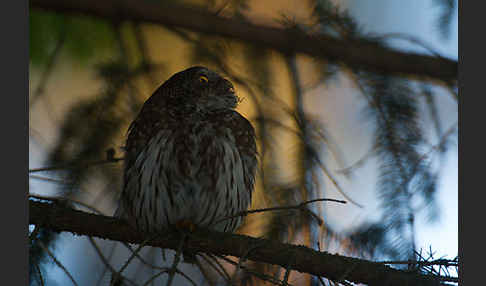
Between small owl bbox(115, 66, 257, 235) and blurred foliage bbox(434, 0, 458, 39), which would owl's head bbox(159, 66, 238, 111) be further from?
blurred foliage bbox(434, 0, 458, 39)

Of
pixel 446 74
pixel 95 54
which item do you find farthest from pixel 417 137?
pixel 95 54

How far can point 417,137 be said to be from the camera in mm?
1302

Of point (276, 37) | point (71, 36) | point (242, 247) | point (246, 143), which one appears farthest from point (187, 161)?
point (71, 36)

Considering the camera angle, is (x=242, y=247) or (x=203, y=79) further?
(x=203, y=79)

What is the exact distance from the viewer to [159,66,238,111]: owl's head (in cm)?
129

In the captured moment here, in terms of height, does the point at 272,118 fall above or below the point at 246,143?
above

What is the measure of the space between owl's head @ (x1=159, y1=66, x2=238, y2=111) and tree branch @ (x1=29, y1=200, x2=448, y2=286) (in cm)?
33

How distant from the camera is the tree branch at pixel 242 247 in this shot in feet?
3.23

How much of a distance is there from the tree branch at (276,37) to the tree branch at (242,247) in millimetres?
570

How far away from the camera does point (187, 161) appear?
1217 millimetres

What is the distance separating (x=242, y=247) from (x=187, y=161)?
10.9 inches

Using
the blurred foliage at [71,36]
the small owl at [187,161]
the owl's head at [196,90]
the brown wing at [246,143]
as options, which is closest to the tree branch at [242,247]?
the small owl at [187,161]

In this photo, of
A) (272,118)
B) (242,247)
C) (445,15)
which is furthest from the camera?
(272,118)

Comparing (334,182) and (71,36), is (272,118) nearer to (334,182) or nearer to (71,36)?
(334,182)
